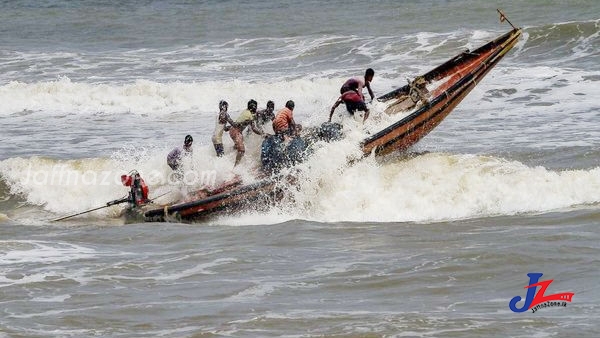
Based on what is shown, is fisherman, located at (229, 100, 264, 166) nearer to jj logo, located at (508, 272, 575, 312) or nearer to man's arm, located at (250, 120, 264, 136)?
man's arm, located at (250, 120, 264, 136)

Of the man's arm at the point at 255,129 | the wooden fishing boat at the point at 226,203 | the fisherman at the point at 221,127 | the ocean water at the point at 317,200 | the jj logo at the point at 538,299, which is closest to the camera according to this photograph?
the jj logo at the point at 538,299

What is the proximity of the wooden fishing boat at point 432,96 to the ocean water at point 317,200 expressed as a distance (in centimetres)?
37

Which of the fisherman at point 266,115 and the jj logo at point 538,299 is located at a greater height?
the fisherman at point 266,115

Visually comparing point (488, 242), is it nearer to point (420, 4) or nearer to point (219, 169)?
point (219, 169)

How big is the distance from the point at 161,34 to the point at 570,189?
24.7 metres

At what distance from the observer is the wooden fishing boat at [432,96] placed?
1600 centimetres

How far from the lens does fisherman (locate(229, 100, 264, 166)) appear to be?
16.0 m

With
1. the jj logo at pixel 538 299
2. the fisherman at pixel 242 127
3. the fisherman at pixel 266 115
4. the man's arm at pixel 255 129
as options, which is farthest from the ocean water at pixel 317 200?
the man's arm at pixel 255 129

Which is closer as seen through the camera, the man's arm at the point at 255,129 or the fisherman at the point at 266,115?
the man's arm at the point at 255,129

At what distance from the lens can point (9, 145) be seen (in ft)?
72.9

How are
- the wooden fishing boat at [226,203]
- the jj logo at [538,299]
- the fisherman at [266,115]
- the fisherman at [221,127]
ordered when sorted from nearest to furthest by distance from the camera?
the jj logo at [538,299] < the wooden fishing boat at [226,203] < the fisherman at [221,127] < the fisherman at [266,115]

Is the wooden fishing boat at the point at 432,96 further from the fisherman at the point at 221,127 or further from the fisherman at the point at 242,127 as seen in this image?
the fisherman at the point at 221,127

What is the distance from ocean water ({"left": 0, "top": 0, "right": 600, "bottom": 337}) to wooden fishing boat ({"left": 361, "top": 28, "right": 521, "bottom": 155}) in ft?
1.22

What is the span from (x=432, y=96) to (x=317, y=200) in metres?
2.79
